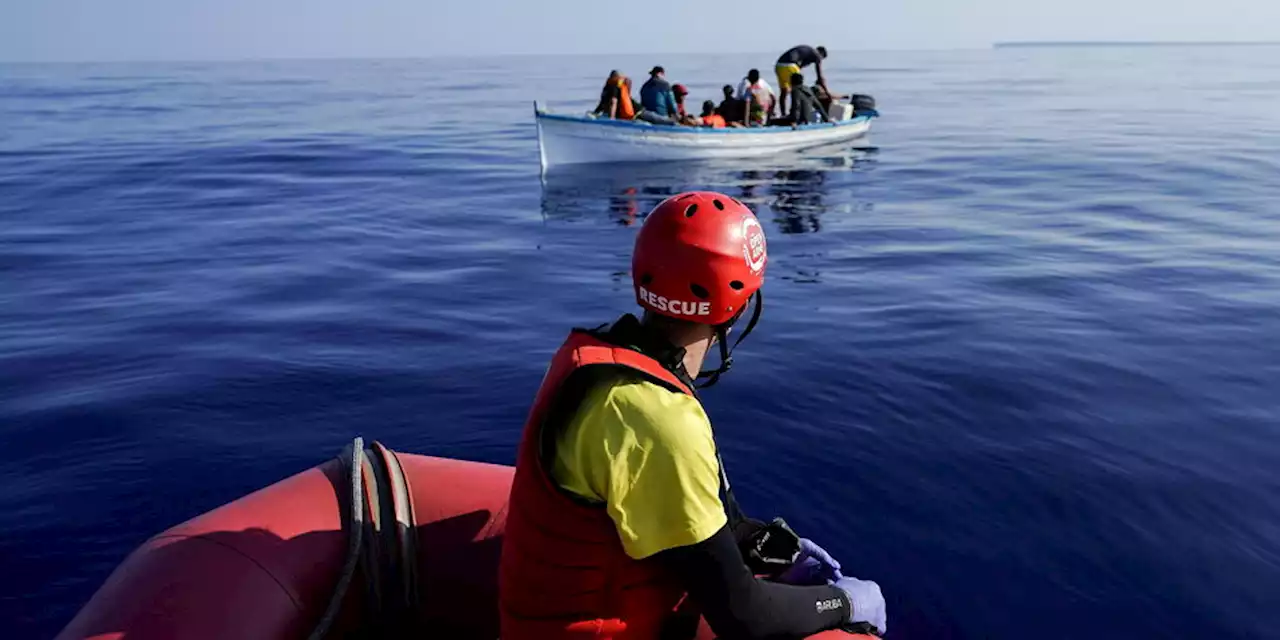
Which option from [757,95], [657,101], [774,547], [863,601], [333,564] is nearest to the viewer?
[863,601]

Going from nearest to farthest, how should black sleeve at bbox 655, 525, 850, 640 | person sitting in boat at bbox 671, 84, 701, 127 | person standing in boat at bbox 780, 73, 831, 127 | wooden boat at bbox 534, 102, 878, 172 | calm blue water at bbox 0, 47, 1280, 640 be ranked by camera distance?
black sleeve at bbox 655, 525, 850, 640 < calm blue water at bbox 0, 47, 1280, 640 < wooden boat at bbox 534, 102, 878, 172 < person sitting in boat at bbox 671, 84, 701, 127 < person standing in boat at bbox 780, 73, 831, 127

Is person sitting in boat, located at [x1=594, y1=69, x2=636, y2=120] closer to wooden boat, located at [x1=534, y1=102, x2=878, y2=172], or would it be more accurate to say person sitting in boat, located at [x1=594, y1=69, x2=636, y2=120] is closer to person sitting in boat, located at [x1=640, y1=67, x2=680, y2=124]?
person sitting in boat, located at [x1=640, y1=67, x2=680, y2=124]

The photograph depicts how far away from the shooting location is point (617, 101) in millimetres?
21891

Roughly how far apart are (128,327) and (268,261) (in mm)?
2972

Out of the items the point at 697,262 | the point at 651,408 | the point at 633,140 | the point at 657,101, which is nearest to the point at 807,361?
the point at 697,262

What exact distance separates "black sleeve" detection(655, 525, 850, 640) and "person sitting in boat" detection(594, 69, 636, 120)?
→ 19611mm

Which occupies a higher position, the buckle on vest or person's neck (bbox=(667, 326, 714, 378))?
person's neck (bbox=(667, 326, 714, 378))

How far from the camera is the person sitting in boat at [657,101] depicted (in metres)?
22.0

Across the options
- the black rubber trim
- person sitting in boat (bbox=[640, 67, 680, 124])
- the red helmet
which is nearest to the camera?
the red helmet

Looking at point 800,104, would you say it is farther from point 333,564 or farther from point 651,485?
point 651,485

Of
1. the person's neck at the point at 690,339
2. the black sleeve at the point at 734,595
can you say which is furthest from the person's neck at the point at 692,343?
the black sleeve at the point at 734,595

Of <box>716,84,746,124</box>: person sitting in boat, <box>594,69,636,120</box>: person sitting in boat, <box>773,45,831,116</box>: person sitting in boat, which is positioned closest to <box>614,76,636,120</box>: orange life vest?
<box>594,69,636,120</box>: person sitting in boat

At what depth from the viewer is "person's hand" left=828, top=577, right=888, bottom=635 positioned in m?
2.97

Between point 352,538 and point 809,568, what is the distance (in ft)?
5.24
